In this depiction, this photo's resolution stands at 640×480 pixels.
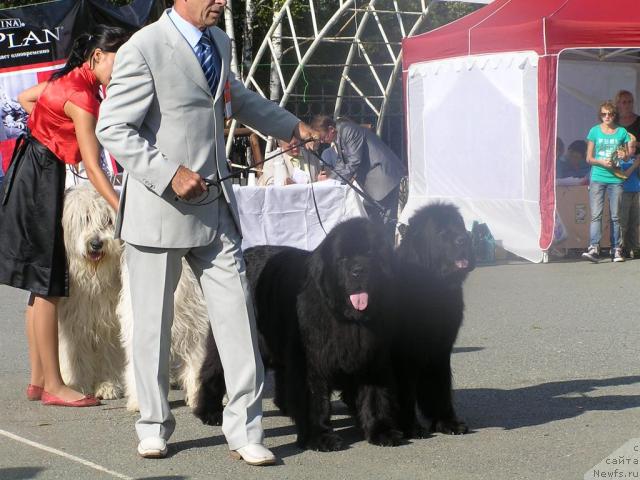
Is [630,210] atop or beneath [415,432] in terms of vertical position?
atop

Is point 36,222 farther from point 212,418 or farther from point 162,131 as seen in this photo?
point 162,131

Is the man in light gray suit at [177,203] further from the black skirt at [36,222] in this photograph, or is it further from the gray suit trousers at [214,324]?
the black skirt at [36,222]

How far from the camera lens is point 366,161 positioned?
10.7 m

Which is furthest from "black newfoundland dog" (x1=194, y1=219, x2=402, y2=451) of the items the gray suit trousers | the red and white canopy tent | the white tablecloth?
the red and white canopy tent

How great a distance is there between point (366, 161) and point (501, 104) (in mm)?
2722

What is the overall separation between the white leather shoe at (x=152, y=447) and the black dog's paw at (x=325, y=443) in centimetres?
67

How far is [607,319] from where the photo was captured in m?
8.48

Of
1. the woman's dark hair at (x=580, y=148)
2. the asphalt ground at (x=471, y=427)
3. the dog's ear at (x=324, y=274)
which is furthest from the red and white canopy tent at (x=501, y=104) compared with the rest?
the dog's ear at (x=324, y=274)

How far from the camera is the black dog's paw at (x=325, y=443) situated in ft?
15.8

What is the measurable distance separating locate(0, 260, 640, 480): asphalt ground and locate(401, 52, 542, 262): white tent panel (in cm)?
414

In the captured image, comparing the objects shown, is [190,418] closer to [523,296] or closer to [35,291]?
[35,291]

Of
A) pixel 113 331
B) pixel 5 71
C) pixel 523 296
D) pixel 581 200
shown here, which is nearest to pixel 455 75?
pixel 581 200

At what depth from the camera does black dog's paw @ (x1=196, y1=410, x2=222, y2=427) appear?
545cm

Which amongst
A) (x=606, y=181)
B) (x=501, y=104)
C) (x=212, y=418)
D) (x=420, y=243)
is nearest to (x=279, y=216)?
(x=501, y=104)
